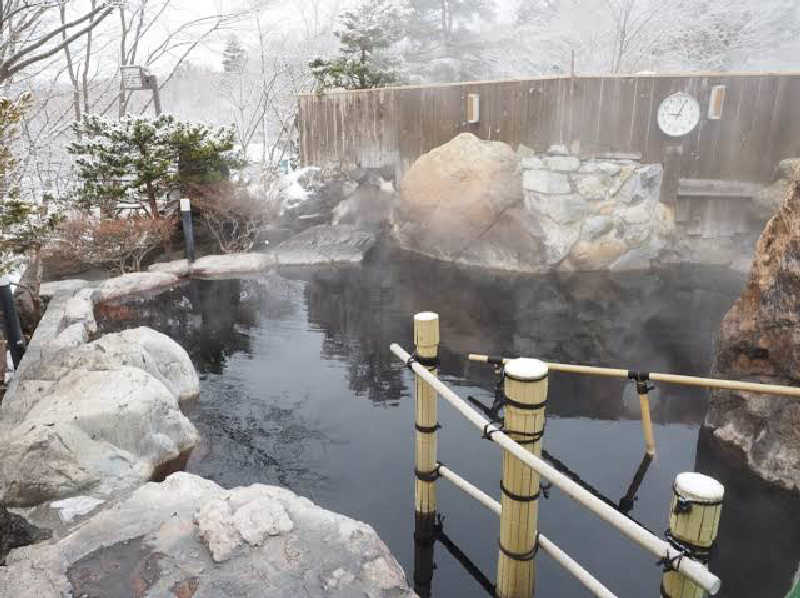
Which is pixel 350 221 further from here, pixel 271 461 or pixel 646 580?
pixel 646 580

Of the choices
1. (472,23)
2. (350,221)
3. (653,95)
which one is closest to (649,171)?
(653,95)

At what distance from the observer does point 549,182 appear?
12492 millimetres

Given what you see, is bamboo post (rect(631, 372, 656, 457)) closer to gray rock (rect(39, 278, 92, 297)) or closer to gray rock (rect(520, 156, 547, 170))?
gray rock (rect(520, 156, 547, 170))

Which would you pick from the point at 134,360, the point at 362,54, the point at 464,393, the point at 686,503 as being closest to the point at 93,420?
the point at 134,360

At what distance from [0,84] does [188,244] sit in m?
5.95

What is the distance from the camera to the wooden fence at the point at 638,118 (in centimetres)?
1130

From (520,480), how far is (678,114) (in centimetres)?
1082

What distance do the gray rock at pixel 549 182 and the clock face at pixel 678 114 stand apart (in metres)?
2.15

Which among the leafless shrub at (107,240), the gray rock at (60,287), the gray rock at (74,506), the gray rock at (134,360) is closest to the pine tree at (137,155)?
the leafless shrub at (107,240)

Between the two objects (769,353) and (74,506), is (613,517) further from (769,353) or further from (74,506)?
(769,353)

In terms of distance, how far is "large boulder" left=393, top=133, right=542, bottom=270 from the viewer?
510 inches

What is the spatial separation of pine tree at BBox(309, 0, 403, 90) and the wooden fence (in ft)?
12.6

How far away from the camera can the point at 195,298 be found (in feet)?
36.2

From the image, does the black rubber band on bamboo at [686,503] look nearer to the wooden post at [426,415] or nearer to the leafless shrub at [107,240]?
the wooden post at [426,415]
